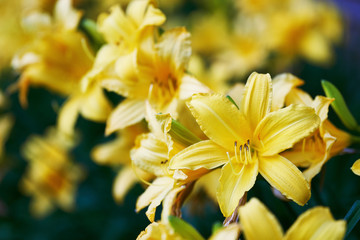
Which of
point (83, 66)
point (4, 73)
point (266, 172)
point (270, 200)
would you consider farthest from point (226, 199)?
point (4, 73)

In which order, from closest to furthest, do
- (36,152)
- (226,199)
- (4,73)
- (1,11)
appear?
(226,199), (36,152), (4,73), (1,11)

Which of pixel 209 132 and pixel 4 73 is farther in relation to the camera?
pixel 4 73

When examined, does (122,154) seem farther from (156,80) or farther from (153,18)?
(153,18)

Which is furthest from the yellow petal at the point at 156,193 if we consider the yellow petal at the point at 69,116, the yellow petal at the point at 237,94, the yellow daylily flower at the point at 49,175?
the yellow daylily flower at the point at 49,175

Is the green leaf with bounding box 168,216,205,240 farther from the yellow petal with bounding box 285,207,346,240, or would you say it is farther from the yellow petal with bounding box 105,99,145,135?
the yellow petal with bounding box 105,99,145,135

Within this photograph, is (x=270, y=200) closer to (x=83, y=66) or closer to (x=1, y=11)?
(x=83, y=66)

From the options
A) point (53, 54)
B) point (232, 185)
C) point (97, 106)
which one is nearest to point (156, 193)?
point (232, 185)

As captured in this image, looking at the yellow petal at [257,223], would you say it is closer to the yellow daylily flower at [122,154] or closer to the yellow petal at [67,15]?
the yellow daylily flower at [122,154]

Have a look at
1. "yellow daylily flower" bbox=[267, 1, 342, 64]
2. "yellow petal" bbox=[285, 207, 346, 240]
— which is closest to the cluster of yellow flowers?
"yellow petal" bbox=[285, 207, 346, 240]
